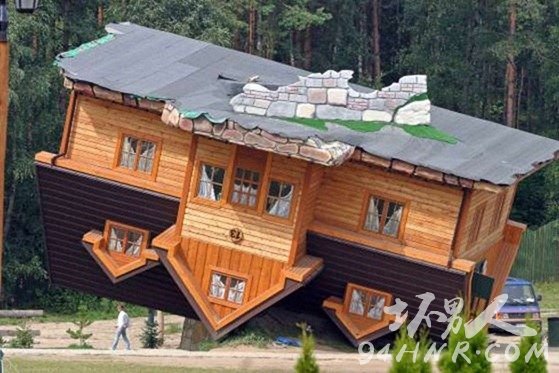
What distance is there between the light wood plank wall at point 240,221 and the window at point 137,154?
45.9 inches

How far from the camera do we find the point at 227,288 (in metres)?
29.4

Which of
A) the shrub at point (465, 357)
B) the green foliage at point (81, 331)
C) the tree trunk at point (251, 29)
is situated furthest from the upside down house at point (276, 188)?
the tree trunk at point (251, 29)

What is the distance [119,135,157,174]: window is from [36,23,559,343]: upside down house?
0.08 feet

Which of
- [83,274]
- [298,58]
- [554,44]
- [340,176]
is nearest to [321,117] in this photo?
[340,176]

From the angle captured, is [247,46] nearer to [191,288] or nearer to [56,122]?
[56,122]

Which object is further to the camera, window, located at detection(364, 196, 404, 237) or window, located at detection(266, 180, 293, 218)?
window, located at detection(364, 196, 404, 237)

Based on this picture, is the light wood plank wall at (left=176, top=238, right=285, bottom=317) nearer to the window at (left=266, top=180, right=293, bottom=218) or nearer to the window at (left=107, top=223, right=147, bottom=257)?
the window at (left=266, top=180, right=293, bottom=218)

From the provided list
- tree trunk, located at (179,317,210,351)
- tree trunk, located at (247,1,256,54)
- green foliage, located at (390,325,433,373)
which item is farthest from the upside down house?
tree trunk, located at (247,1,256,54)

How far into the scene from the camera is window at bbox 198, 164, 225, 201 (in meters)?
28.9

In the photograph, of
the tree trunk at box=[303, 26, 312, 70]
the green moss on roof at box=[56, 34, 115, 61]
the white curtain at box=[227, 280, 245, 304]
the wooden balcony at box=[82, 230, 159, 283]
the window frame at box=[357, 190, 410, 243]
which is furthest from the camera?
the tree trunk at box=[303, 26, 312, 70]

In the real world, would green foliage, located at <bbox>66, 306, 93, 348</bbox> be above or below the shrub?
below

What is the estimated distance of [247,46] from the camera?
2376 inches

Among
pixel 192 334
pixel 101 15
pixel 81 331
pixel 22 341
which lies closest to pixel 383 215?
pixel 192 334

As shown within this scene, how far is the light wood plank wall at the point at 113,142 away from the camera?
29.5 metres
